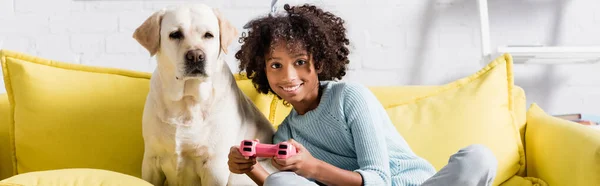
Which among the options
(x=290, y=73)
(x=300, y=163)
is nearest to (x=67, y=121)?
(x=290, y=73)

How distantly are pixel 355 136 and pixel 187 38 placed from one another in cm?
44

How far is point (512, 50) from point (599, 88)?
499mm

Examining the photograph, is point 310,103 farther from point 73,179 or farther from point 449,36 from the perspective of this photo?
point 449,36

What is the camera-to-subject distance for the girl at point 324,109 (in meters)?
1.46

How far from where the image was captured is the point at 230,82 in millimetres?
1653

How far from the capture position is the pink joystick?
1.31 meters

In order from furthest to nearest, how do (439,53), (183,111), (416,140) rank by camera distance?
(439,53) < (416,140) < (183,111)

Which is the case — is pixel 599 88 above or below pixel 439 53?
below

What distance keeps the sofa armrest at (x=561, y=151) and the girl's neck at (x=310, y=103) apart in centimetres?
59

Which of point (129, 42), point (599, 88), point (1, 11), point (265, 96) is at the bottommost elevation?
point (599, 88)

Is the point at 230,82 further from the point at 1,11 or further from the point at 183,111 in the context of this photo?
the point at 1,11

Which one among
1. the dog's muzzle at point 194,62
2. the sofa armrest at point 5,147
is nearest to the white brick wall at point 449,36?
the sofa armrest at point 5,147

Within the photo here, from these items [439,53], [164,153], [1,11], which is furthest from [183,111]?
[1,11]

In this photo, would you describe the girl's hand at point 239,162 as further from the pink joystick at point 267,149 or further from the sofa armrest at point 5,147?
the sofa armrest at point 5,147
